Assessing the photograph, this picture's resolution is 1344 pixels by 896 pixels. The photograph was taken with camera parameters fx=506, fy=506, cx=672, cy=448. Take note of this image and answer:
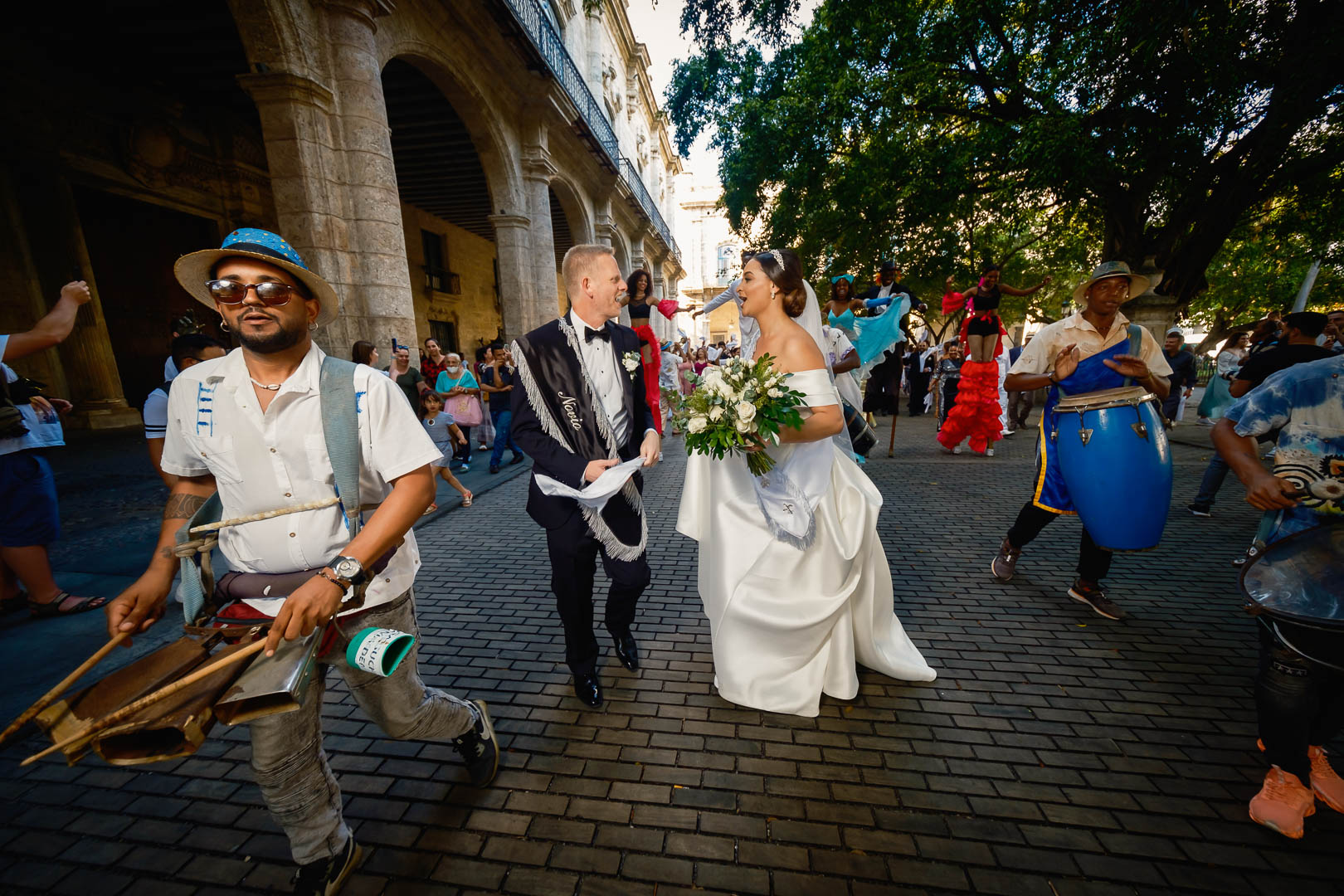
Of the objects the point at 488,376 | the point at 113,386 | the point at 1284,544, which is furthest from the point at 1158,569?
the point at 113,386

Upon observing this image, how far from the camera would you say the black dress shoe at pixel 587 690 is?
2.78m

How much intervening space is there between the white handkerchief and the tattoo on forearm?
4.10 ft

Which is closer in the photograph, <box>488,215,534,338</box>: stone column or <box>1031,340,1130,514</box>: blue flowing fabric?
<box>1031,340,1130,514</box>: blue flowing fabric

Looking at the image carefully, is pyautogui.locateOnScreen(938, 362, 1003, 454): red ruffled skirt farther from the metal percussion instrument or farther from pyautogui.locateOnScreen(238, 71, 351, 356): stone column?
pyautogui.locateOnScreen(238, 71, 351, 356): stone column

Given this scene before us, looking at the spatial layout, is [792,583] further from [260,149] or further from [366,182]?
[260,149]

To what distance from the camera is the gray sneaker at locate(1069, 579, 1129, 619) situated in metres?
3.52

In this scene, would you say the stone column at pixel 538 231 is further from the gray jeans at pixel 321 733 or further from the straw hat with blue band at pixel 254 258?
the gray jeans at pixel 321 733

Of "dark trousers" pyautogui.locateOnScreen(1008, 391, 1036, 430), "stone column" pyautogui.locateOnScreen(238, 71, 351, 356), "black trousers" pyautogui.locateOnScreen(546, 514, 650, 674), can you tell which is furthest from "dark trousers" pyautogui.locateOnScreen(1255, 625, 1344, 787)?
"dark trousers" pyautogui.locateOnScreen(1008, 391, 1036, 430)

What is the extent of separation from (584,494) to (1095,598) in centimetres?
377

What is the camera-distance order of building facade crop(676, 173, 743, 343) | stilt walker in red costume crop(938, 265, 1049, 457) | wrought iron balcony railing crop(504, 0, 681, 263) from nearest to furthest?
stilt walker in red costume crop(938, 265, 1049, 457) < wrought iron balcony railing crop(504, 0, 681, 263) < building facade crop(676, 173, 743, 343)

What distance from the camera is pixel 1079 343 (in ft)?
10.7

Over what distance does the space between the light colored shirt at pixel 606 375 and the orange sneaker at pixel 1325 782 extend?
10.5 feet

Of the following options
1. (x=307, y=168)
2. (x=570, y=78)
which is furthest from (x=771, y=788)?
(x=570, y=78)

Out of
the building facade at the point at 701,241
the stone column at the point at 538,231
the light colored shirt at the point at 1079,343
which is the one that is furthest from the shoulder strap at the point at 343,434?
the building facade at the point at 701,241
